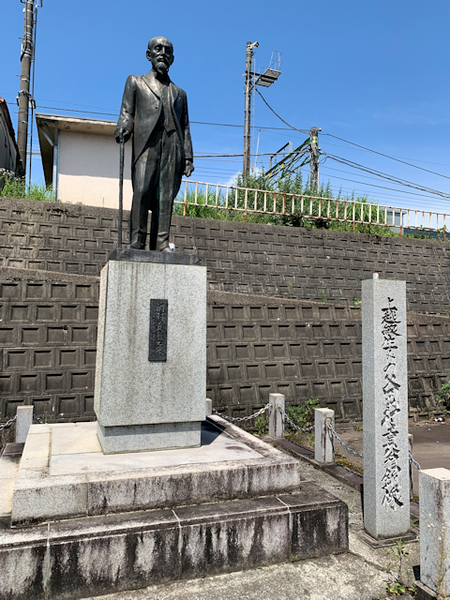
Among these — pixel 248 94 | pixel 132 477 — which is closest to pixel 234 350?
pixel 132 477

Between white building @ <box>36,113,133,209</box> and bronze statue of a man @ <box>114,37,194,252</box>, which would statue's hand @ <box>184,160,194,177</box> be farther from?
white building @ <box>36,113,133,209</box>

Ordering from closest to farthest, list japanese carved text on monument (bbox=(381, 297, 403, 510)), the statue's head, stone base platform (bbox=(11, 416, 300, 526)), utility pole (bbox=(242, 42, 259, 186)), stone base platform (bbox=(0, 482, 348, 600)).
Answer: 1. stone base platform (bbox=(0, 482, 348, 600))
2. stone base platform (bbox=(11, 416, 300, 526))
3. japanese carved text on monument (bbox=(381, 297, 403, 510))
4. the statue's head
5. utility pole (bbox=(242, 42, 259, 186))

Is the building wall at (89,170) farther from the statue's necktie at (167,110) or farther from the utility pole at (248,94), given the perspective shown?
the statue's necktie at (167,110)

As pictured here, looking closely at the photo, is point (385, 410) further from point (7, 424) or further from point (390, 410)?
point (7, 424)

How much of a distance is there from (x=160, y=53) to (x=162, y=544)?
5.01 m

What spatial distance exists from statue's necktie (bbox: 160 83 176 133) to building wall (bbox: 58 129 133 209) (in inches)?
423

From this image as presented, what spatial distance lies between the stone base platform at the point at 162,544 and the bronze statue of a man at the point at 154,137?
2851 mm

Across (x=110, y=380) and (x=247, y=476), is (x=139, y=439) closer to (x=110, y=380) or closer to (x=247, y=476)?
(x=110, y=380)

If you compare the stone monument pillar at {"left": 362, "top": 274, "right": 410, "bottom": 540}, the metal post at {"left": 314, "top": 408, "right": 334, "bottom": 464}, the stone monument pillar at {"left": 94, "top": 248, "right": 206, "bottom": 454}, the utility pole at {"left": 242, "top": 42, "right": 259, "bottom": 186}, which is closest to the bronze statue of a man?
the stone monument pillar at {"left": 94, "top": 248, "right": 206, "bottom": 454}

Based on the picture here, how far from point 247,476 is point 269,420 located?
13.8 feet

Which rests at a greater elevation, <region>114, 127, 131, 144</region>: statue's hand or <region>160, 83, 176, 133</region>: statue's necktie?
<region>160, 83, 176, 133</region>: statue's necktie

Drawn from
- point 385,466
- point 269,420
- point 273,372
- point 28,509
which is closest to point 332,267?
point 273,372

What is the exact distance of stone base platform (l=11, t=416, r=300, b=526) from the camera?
3484 millimetres

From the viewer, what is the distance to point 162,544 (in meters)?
3.42
